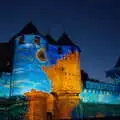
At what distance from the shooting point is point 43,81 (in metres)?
33.8

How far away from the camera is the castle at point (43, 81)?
1287 inches

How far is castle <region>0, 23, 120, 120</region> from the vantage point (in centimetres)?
3269

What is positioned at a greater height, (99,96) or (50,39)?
(50,39)

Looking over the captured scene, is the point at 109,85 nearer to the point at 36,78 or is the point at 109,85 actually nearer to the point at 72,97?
the point at 72,97

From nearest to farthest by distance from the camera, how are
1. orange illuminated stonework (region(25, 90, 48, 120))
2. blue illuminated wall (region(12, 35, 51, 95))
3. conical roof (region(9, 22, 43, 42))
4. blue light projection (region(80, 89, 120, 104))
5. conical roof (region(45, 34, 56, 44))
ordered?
orange illuminated stonework (region(25, 90, 48, 120))
blue illuminated wall (region(12, 35, 51, 95))
conical roof (region(9, 22, 43, 42))
blue light projection (region(80, 89, 120, 104))
conical roof (region(45, 34, 56, 44))

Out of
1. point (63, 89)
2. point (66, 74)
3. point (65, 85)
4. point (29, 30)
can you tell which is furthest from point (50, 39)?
point (63, 89)

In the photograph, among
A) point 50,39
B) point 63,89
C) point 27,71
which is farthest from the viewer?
point 50,39

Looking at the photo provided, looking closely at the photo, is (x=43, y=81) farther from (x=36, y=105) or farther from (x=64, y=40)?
(x=64, y=40)

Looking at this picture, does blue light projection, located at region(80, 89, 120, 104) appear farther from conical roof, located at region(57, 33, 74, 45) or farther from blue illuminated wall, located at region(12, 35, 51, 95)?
blue illuminated wall, located at region(12, 35, 51, 95)

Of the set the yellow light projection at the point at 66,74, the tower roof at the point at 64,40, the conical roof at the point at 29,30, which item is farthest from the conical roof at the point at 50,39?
the conical roof at the point at 29,30

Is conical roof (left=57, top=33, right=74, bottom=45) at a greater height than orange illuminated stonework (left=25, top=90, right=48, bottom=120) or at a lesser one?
greater

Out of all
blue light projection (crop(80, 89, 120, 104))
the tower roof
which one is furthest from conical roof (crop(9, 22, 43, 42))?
blue light projection (crop(80, 89, 120, 104))

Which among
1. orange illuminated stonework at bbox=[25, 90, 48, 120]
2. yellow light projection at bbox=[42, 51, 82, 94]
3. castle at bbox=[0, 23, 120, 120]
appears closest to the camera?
orange illuminated stonework at bbox=[25, 90, 48, 120]

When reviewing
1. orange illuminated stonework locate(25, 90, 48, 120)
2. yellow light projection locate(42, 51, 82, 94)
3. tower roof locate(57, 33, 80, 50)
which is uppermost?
tower roof locate(57, 33, 80, 50)
